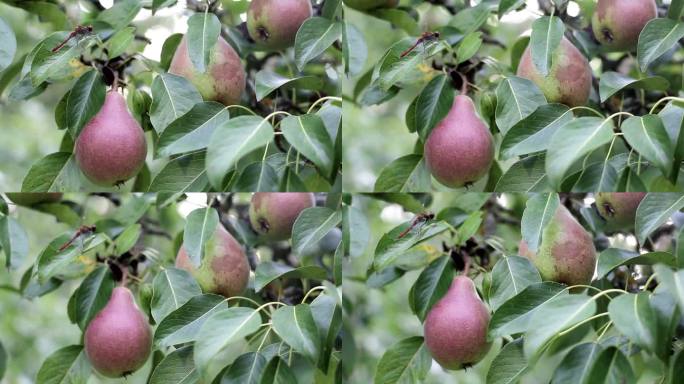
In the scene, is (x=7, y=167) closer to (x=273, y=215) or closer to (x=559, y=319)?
(x=273, y=215)

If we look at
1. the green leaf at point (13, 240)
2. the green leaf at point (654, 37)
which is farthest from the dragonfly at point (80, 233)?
the green leaf at point (654, 37)

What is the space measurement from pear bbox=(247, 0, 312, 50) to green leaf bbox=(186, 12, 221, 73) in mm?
91

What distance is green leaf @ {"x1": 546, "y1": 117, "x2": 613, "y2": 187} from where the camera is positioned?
4.18 ft

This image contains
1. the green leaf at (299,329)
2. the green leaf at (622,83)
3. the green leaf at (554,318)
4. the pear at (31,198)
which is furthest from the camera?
the pear at (31,198)

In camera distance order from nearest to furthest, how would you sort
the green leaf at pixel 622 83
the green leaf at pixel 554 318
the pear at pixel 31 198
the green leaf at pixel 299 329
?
the green leaf at pixel 554 318
the green leaf at pixel 299 329
the green leaf at pixel 622 83
the pear at pixel 31 198

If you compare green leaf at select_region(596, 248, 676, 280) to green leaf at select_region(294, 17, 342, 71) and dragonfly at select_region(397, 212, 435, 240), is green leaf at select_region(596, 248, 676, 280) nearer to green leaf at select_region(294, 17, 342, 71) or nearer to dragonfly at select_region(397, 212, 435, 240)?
dragonfly at select_region(397, 212, 435, 240)

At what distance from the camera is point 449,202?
1.68m

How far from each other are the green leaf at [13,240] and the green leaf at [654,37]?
111 cm

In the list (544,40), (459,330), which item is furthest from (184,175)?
(544,40)

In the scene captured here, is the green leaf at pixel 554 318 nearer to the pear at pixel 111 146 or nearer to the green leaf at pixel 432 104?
the green leaf at pixel 432 104

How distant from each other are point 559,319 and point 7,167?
1187mm

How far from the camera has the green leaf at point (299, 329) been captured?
1361 millimetres

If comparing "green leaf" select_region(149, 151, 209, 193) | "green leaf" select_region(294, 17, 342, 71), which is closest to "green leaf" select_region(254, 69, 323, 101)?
"green leaf" select_region(294, 17, 342, 71)

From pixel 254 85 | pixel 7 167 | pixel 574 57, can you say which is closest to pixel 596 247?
pixel 574 57
